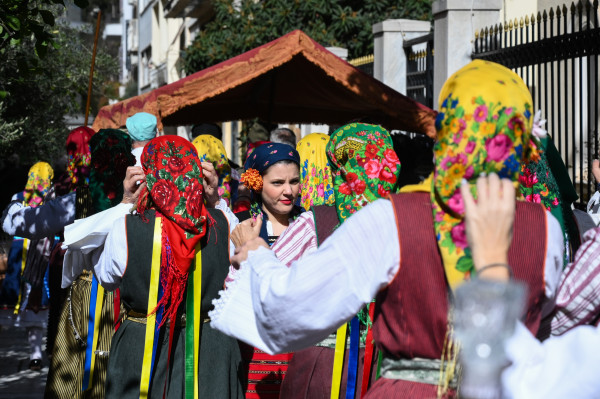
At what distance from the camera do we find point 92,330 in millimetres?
6121

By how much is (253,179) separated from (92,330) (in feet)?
4.74

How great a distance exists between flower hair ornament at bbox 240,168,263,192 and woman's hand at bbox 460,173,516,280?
3188mm

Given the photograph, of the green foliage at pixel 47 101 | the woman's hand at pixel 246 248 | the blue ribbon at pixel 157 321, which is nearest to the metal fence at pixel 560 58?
the blue ribbon at pixel 157 321

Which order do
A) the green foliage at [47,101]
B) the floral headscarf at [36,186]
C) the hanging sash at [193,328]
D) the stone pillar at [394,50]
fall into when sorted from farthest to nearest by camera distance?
1. the green foliage at [47,101]
2. the stone pillar at [394,50]
3. the floral headscarf at [36,186]
4. the hanging sash at [193,328]

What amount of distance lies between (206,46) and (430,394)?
1577 cm

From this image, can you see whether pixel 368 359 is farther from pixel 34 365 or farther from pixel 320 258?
pixel 34 365

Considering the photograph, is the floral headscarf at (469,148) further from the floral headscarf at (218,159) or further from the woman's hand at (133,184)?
the floral headscarf at (218,159)

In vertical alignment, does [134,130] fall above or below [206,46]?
below

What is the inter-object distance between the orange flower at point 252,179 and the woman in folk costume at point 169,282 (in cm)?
85

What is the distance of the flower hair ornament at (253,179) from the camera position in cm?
573

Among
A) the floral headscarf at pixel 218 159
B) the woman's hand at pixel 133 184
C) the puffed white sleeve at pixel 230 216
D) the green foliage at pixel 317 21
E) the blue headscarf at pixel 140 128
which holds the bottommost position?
the puffed white sleeve at pixel 230 216

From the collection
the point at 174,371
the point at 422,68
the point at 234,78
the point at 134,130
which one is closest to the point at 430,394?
the point at 174,371

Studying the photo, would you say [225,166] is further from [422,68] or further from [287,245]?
[422,68]

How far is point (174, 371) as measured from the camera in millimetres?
4781
